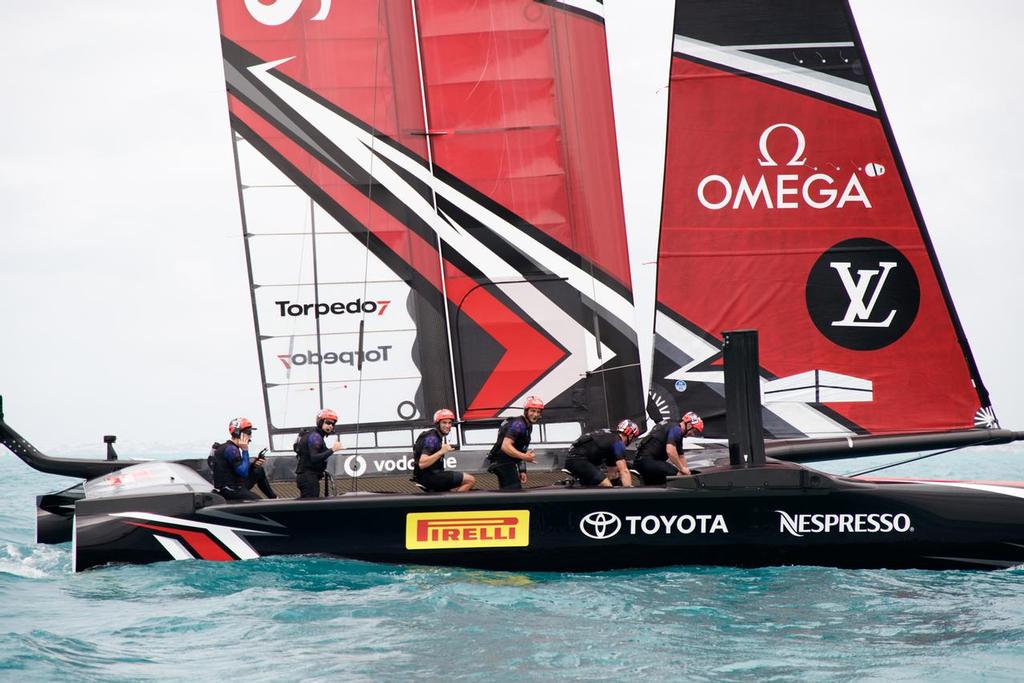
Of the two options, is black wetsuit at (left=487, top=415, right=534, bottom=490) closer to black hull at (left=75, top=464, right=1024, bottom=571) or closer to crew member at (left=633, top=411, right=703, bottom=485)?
black hull at (left=75, top=464, right=1024, bottom=571)

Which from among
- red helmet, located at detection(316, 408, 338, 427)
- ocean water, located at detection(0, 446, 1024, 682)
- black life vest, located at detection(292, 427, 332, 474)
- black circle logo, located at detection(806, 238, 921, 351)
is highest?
black circle logo, located at detection(806, 238, 921, 351)

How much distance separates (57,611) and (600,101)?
6.42 metres

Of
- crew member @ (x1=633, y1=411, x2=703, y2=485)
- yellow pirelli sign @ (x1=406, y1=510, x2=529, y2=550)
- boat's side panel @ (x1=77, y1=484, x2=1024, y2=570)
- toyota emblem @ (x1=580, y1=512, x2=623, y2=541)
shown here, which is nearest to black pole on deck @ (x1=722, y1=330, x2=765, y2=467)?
boat's side panel @ (x1=77, y1=484, x2=1024, y2=570)

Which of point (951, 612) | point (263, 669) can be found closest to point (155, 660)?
point (263, 669)

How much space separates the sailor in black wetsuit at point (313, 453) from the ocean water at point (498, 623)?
0.94 meters

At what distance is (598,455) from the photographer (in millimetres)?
9922

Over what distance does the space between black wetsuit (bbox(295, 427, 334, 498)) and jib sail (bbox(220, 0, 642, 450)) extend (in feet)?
3.86

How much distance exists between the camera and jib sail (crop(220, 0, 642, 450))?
11180 mm

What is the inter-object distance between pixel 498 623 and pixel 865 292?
533 cm

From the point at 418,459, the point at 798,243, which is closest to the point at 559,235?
the point at 798,243

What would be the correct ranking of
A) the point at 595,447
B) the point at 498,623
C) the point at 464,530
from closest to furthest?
the point at 498,623 < the point at 464,530 < the point at 595,447

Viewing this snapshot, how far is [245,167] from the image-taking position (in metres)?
11.2

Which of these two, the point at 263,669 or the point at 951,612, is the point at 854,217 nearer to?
the point at 951,612

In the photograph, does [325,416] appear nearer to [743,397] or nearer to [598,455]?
[598,455]
